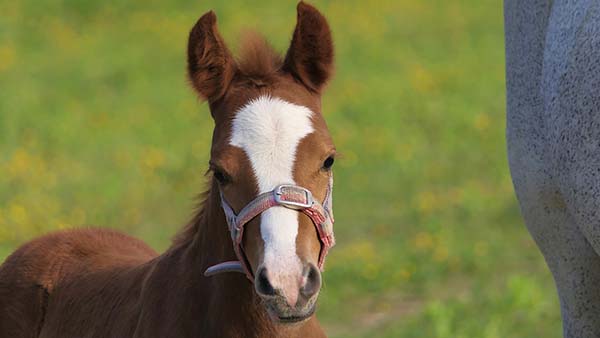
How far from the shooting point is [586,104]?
9.46 ft

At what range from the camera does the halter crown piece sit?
116 inches

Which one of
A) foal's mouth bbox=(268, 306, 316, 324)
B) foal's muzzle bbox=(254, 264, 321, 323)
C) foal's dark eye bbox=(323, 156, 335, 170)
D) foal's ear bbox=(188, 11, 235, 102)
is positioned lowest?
foal's mouth bbox=(268, 306, 316, 324)

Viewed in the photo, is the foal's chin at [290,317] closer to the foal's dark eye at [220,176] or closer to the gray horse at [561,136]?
the foal's dark eye at [220,176]

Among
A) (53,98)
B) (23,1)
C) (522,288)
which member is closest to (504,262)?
(522,288)

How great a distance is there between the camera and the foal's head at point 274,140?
285 centimetres

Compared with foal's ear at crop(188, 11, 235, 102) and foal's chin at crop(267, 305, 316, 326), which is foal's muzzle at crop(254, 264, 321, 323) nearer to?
foal's chin at crop(267, 305, 316, 326)

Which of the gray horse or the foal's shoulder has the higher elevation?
the gray horse

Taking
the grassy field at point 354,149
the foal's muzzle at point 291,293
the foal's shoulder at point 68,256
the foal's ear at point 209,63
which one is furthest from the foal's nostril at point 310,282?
the grassy field at point 354,149

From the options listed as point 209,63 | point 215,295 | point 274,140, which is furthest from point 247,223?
point 209,63

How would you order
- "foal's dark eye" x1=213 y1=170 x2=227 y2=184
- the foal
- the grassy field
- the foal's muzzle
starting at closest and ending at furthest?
the foal's muzzle → the foal → "foal's dark eye" x1=213 y1=170 x2=227 y2=184 → the grassy field

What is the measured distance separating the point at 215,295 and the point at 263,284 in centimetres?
60

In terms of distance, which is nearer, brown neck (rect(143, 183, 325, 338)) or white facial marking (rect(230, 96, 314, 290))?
white facial marking (rect(230, 96, 314, 290))

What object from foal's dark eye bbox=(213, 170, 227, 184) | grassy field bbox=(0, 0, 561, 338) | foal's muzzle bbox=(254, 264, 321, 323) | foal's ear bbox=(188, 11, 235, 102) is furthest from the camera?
grassy field bbox=(0, 0, 561, 338)

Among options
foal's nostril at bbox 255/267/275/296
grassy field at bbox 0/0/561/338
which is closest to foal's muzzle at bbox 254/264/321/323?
foal's nostril at bbox 255/267/275/296
